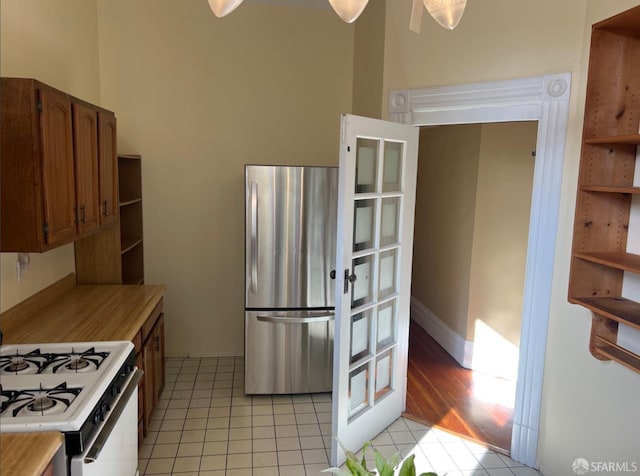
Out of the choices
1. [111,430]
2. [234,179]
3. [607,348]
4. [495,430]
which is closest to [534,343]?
[607,348]

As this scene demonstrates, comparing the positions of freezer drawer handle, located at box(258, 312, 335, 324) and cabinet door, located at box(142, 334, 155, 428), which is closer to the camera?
cabinet door, located at box(142, 334, 155, 428)

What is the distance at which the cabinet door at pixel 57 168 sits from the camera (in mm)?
1998

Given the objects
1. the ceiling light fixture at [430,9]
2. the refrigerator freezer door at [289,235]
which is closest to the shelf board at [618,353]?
the ceiling light fixture at [430,9]

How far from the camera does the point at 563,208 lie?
2.45 metres

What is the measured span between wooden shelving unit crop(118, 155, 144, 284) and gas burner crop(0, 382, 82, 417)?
6.86 ft

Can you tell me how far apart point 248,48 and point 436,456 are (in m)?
3.34

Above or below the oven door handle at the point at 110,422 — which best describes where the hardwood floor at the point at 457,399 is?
below

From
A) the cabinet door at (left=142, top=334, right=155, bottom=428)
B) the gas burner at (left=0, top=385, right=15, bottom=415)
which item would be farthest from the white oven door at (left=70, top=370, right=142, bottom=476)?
the cabinet door at (left=142, top=334, right=155, bottom=428)

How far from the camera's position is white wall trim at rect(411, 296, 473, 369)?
4.03m

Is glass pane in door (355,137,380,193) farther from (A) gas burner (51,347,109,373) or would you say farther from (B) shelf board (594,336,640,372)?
(A) gas burner (51,347,109,373)

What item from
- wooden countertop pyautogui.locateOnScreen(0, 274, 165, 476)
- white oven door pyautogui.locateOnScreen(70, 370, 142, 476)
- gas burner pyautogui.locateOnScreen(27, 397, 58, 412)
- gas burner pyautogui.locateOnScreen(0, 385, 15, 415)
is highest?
wooden countertop pyautogui.locateOnScreen(0, 274, 165, 476)

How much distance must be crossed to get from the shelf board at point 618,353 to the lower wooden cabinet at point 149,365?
7.62ft

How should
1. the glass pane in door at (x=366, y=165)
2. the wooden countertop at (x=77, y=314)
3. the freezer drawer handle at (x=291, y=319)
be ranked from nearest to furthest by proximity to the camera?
the wooden countertop at (x=77, y=314) → the glass pane in door at (x=366, y=165) → the freezer drawer handle at (x=291, y=319)

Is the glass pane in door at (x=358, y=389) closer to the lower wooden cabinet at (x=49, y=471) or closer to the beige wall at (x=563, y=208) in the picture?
the beige wall at (x=563, y=208)
